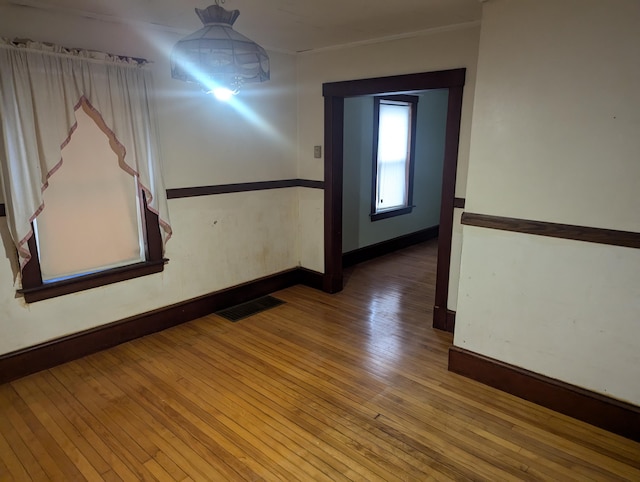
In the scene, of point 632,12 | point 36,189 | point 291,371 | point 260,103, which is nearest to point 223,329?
point 291,371

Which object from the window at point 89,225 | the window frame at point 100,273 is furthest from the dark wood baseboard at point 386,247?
the window at point 89,225

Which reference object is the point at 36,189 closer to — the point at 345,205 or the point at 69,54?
the point at 69,54

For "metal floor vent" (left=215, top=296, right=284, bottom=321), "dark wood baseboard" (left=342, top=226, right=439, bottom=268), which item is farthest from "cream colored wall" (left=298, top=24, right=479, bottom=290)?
"dark wood baseboard" (left=342, top=226, right=439, bottom=268)

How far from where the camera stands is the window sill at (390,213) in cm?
567

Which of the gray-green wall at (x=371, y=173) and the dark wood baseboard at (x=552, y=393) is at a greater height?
the gray-green wall at (x=371, y=173)

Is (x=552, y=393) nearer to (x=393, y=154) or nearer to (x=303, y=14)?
(x=303, y=14)

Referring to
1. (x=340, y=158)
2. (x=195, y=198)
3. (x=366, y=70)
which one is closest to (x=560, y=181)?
(x=366, y=70)

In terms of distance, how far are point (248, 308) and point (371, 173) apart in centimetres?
253

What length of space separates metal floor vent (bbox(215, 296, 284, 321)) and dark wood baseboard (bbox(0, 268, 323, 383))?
0.19 feet

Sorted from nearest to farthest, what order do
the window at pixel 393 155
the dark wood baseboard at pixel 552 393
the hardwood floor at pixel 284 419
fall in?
1. the hardwood floor at pixel 284 419
2. the dark wood baseboard at pixel 552 393
3. the window at pixel 393 155

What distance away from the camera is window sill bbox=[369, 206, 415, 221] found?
567 cm

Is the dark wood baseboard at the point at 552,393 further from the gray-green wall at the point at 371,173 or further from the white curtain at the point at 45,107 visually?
the white curtain at the point at 45,107

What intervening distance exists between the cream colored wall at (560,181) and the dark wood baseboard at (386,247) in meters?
2.72

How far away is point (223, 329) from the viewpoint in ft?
11.9
